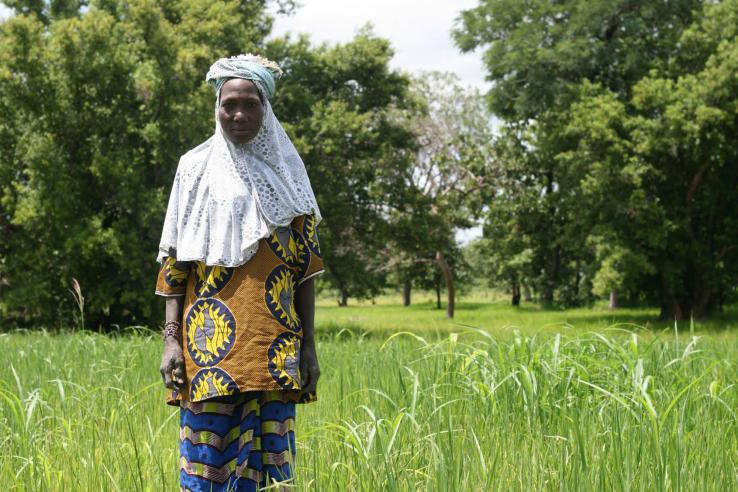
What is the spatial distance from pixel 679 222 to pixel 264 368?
52.9ft

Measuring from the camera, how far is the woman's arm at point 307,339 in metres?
2.50

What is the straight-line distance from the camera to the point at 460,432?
11.3 feet

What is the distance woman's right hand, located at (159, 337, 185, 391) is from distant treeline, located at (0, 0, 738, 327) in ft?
35.7

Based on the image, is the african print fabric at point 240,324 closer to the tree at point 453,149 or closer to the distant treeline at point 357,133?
the distant treeline at point 357,133

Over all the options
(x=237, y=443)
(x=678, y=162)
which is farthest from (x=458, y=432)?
(x=678, y=162)

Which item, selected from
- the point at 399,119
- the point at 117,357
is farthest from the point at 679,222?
the point at 117,357

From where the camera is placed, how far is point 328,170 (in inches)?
670

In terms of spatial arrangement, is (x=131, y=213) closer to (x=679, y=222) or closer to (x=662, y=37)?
(x=679, y=222)

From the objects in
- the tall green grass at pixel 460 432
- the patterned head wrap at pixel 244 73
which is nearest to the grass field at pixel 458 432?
the tall green grass at pixel 460 432

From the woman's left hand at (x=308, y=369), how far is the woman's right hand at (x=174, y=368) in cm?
39

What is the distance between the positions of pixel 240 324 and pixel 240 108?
0.71 meters

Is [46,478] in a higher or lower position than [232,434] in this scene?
lower

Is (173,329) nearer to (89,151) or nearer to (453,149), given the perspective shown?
Answer: (89,151)

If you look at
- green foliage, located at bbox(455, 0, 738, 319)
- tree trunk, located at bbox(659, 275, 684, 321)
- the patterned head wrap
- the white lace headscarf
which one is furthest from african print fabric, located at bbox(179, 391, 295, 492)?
tree trunk, located at bbox(659, 275, 684, 321)
